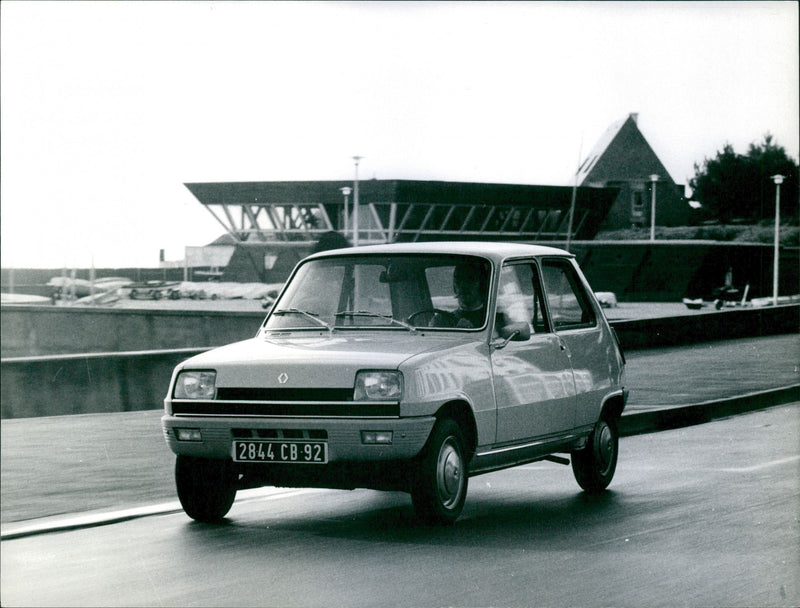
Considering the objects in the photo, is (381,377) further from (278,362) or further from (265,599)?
(265,599)

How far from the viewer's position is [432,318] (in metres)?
8.66

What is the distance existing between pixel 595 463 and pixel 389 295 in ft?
7.00

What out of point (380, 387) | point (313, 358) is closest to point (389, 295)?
point (313, 358)

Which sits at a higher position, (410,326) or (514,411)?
(410,326)

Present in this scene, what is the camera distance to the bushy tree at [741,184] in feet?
295

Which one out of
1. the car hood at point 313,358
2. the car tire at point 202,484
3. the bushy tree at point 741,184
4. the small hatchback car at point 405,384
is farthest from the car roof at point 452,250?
the bushy tree at point 741,184

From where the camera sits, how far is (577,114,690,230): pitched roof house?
319ft

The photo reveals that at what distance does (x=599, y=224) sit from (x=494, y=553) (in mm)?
92582

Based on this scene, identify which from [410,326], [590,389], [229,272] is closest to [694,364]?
[590,389]

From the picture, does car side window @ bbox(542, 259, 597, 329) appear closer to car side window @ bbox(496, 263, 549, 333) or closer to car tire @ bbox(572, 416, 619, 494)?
car side window @ bbox(496, 263, 549, 333)

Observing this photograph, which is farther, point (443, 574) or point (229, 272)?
point (229, 272)

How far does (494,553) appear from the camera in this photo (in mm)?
7113

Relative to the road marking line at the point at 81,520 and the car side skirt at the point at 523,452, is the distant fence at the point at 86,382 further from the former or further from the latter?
the car side skirt at the point at 523,452

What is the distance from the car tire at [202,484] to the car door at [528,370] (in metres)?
1.74
